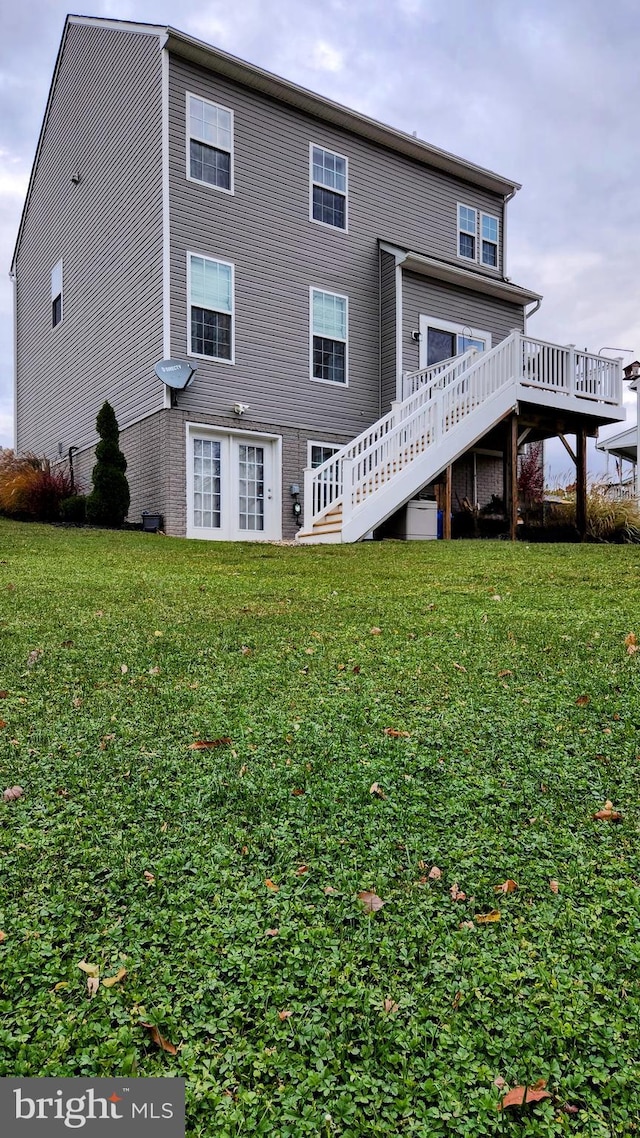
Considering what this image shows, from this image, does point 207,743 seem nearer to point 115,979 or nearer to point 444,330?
point 115,979

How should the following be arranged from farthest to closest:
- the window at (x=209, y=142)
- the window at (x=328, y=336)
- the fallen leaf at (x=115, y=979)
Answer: the window at (x=328, y=336)
the window at (x=209, y=142)
the fallen leaf at (x=115, y=979)

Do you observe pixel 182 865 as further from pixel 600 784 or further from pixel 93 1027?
pixel 600 784

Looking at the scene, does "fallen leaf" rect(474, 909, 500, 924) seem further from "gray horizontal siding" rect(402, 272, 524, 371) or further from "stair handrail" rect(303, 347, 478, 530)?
"gray horizontal siding" rect(402, 272, 524, 371)

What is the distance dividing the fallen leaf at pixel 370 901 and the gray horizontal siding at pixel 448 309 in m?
12.1

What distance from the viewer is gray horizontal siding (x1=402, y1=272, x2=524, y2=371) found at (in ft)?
43.2

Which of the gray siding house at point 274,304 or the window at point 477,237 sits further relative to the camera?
the window at point 477,237

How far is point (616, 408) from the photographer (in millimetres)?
12422

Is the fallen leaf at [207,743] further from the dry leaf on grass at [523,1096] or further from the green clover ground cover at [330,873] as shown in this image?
the dry leaf on grass at [523,1096]

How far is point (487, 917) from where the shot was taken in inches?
→ 74.3

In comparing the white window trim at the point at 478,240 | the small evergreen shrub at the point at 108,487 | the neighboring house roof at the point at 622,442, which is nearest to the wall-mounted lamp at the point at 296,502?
the small evergreen shrub at the point at 108,487

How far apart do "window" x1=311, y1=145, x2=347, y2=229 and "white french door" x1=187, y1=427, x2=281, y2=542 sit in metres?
4.43

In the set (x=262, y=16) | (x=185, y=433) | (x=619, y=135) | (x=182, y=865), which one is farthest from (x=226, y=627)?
(x=619, y=135)

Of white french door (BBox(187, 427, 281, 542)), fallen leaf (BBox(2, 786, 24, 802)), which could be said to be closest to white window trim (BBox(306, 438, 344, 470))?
white french door (BBox(187, 427, 281, 542))

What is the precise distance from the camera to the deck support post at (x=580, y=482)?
12.5 m
